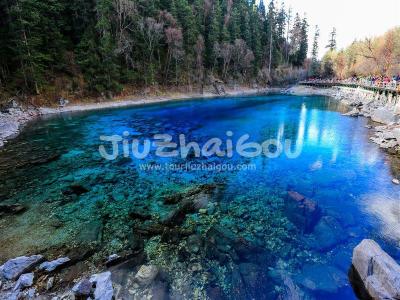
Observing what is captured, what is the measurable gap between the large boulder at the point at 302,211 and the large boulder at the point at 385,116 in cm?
1603

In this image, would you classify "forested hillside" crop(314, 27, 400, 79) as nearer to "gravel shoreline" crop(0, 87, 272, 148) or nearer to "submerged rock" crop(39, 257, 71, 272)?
"gravel shoreline" crop(0, 87, 272, 148)

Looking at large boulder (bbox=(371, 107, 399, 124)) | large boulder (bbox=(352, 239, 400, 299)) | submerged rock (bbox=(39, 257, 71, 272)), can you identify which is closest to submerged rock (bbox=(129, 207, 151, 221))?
submerged rock (bbox=(39, 257, 71, 272))

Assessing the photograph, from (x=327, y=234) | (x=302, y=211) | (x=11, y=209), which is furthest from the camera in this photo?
(x=302, y=211)

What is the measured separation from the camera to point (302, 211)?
27.0ft

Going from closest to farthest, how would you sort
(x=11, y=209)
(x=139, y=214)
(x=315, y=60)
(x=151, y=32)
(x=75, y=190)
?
(x=139, y=214)
(x=11, y=209)
(x=75, y=190)
(x=151, y=32)
(x=315, y=60)

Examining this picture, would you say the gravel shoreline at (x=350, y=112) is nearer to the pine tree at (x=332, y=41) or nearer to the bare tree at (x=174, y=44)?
the bare tree at (x=174, y=44)

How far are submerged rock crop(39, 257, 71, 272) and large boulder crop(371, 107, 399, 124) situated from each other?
2360 centimetres

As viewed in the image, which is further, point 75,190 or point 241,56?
point 241,56

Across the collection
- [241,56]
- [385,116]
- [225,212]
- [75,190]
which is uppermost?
[241,56]

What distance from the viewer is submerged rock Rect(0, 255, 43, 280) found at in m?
5.14

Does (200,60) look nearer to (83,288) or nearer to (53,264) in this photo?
(53,264)

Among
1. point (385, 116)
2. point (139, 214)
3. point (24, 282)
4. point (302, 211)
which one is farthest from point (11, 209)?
point (385, 116)

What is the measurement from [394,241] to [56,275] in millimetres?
8677

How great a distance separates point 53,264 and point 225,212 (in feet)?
16.4
